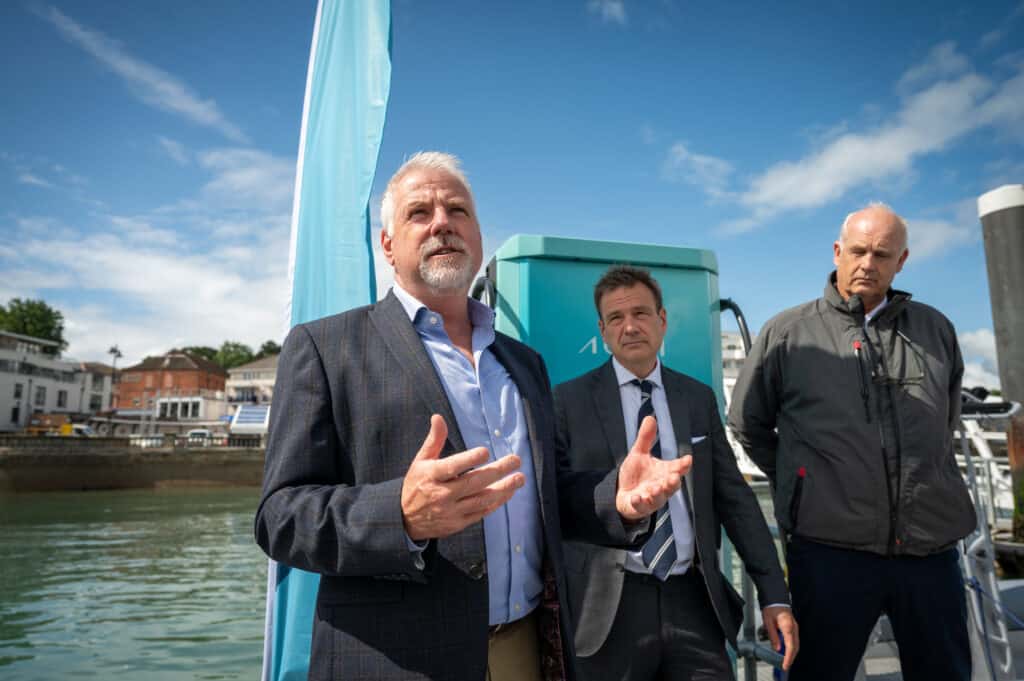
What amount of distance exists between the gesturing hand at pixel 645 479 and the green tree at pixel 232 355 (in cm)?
9738

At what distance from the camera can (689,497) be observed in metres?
2.19

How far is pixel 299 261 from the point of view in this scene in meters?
3.18

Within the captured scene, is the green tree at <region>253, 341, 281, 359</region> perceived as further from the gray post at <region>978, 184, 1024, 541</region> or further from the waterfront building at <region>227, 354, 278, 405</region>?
the gray post at <region>978, 184, 1024, 541</region>

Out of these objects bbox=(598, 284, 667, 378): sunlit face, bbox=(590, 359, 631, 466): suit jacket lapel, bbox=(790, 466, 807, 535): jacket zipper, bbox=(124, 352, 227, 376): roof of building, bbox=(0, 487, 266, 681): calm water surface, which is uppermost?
bbox=(124, 352, 227, 376): roof of building

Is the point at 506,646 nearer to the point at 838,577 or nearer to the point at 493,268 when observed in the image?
the point at 838,577

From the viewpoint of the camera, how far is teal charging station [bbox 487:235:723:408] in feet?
10.0

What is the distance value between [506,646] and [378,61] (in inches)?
121

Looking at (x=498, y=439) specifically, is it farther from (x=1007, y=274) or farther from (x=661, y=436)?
(x=1007, y=274)

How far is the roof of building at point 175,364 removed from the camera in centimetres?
7606

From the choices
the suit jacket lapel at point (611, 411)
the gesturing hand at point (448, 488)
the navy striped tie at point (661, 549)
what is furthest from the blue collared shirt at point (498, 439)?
the suit jacket lapel at point (611, 411)

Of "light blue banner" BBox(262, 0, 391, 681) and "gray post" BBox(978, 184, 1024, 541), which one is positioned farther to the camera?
"gray post" BBox(978, 184, 1024, 541)

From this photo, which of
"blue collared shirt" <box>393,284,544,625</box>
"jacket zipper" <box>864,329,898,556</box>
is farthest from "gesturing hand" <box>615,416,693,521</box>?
"jacket zipper" <box>864,329,898,556</box>

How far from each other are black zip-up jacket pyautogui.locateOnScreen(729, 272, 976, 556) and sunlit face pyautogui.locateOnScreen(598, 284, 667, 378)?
587mm

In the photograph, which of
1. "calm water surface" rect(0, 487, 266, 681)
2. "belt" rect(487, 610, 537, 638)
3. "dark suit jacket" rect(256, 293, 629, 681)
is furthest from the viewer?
"calm water surface" rect(0, 487, 266, 681)
